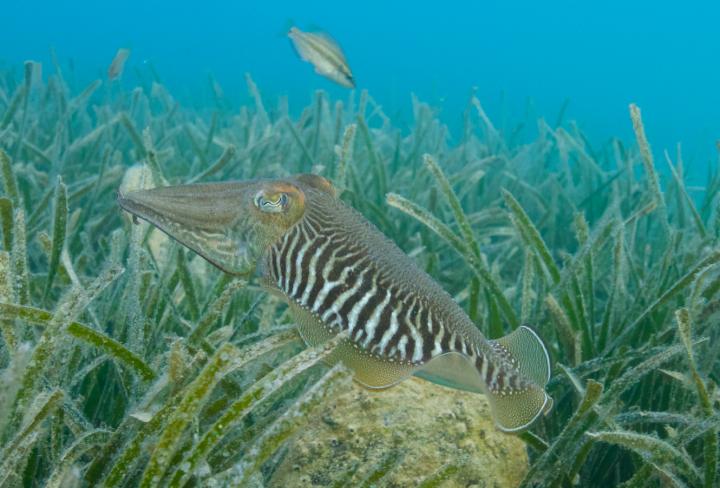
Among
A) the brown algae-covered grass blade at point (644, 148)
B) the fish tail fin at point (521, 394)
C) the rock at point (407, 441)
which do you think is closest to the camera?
the fish tail fin at point (521, 394)

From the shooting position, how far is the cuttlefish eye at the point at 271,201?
2.35m

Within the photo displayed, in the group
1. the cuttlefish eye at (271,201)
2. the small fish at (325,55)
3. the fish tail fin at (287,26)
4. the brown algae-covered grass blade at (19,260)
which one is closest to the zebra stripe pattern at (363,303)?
the cuttlefish eye at (271,201)

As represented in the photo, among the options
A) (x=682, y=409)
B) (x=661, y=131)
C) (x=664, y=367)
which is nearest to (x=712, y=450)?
(x=682, y=409)

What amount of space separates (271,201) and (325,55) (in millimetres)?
5033

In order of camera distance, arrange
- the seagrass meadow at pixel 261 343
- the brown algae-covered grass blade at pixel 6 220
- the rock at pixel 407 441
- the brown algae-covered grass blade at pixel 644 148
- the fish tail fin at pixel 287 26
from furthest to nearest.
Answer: the fish tail fin at pixel 287 26 → the brown algae-covered grass blade at pixel 644 148 → the brown algae-covered grass blade at pixel 6 220 → the rock at pixel 407 441 → the seagrass meadow at pixel 261 343

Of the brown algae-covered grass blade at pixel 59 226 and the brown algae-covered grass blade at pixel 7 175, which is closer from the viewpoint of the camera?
the brown algae-covered grass blade at pixel 59 226

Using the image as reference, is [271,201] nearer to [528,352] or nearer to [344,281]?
[344,281]

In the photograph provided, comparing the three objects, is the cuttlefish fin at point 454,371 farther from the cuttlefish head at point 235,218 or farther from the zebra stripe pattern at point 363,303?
the cuttlefish head at point 235,218

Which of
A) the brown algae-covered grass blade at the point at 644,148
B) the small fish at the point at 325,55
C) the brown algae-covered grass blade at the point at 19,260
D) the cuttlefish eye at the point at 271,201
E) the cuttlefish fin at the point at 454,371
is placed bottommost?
the brown algae-covered grass blade at the point at 19,260

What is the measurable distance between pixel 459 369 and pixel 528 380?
1.10 feet

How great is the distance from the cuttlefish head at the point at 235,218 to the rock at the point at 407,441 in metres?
0.65

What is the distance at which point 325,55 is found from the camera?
7031mm

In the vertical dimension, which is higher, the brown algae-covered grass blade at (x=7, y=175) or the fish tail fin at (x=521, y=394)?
the fish tail fin at (x=521, y=394)

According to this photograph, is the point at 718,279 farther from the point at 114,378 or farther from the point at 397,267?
the point at 114,378
